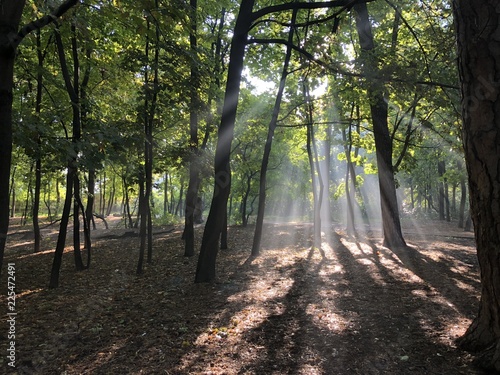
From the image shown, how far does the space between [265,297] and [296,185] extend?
27.6 meters

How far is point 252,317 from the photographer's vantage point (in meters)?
4.82

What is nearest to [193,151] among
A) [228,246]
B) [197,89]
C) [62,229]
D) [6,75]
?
[197,89]

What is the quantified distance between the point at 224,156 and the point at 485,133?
16.5ft

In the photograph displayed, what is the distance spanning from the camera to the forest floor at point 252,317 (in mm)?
3473

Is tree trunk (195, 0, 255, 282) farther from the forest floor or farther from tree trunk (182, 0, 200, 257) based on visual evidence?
tree trunk (182, 0, 200, 257)

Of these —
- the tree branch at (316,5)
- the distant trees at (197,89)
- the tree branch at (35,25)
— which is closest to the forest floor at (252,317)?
the distant trees at (197,89)

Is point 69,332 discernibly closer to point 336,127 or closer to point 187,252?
point 187,252

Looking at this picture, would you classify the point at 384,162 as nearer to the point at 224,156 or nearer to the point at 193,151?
the point at 224,156

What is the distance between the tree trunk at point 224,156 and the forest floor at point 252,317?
57cm

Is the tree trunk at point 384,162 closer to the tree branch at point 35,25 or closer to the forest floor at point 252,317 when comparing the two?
the forest floor at point 252,317

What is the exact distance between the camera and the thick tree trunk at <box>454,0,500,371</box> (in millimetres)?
2762

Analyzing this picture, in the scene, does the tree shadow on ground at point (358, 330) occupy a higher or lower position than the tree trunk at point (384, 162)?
lower

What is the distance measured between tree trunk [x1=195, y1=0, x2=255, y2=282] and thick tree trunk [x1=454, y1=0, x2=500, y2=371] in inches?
179

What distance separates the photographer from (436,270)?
7.29 metres
